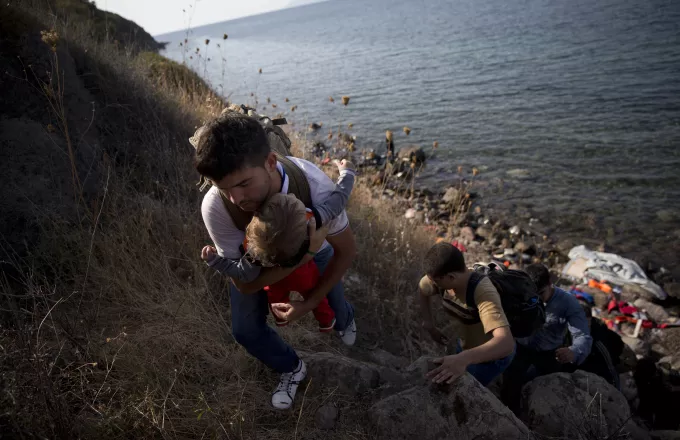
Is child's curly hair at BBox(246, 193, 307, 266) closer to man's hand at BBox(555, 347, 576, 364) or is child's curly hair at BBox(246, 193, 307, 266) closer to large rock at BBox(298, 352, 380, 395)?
large rock at BBox(298, 352, 380, 395)

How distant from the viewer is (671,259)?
22.6 ft

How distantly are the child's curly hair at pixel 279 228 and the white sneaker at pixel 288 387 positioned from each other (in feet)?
3.65

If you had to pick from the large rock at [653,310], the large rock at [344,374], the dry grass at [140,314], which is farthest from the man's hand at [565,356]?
the large rock at [653,310]

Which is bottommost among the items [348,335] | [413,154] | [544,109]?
[413,154]

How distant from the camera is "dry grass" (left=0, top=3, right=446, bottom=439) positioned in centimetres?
212

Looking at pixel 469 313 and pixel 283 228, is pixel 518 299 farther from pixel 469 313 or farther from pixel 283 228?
pixel 283 228

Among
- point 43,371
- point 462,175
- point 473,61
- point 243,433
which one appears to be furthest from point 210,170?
point 473,61

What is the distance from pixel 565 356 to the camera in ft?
11.3

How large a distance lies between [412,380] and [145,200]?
2.99 m

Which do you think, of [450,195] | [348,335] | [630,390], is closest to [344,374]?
[348,335]

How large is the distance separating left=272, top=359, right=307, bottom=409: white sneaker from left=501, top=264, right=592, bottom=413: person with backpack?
1948 millimetres

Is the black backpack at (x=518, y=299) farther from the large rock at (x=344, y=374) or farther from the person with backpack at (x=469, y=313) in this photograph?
the large rock at (x=344, y=374)

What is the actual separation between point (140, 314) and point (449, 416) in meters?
2.29

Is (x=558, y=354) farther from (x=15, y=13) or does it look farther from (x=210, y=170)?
(x=15, y=13)
